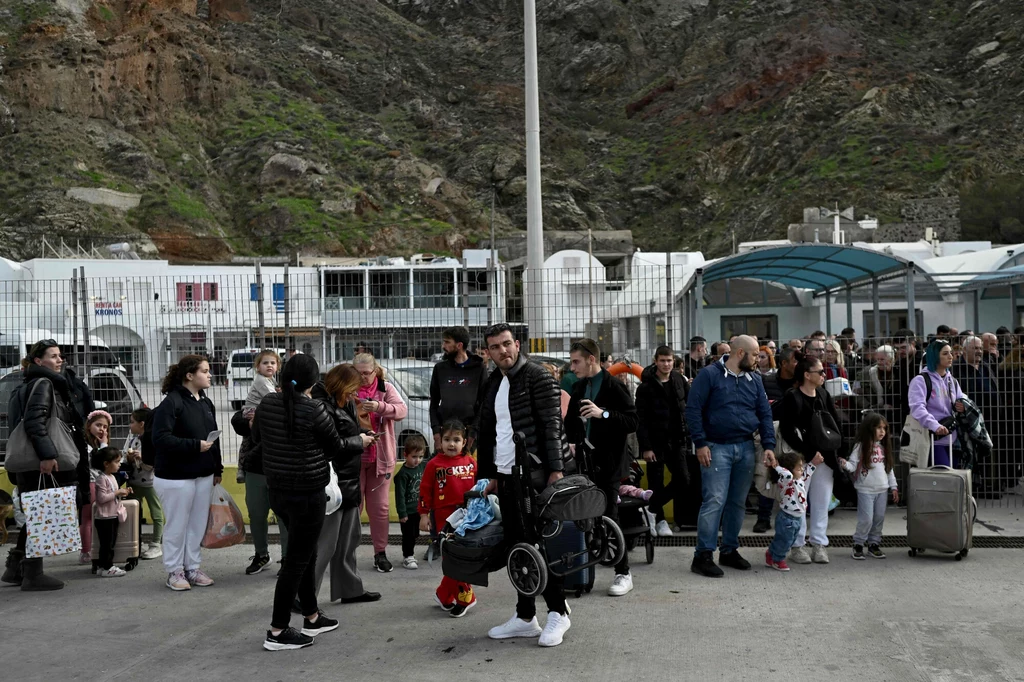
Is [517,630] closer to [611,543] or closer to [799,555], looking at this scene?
[611,543]

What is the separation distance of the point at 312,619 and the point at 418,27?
13226 centimetres

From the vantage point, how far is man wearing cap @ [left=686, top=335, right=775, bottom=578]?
750 centimetres

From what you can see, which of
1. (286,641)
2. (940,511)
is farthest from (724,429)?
(286,641)

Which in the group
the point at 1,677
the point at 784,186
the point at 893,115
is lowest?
the point at 1,677

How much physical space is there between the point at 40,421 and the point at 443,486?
2937 millimetres

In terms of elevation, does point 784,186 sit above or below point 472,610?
above

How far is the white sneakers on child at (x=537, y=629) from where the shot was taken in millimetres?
5895

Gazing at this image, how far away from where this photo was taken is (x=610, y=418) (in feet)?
23.5

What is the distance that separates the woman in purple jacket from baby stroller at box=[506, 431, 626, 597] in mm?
4030

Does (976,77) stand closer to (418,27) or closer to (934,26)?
(934,26)

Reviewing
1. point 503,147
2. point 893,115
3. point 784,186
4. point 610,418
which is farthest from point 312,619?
point 503,147

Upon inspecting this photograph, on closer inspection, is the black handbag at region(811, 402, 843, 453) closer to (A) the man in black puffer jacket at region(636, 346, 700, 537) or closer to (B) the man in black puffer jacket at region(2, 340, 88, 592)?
(A) the man in black puffer jacket at region(636, 346, 700, 537)

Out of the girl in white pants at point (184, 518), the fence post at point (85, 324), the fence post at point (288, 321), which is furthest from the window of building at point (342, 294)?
the girl in white pants at point (184, 518)

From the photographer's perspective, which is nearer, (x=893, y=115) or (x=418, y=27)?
(x=893, y=115)
